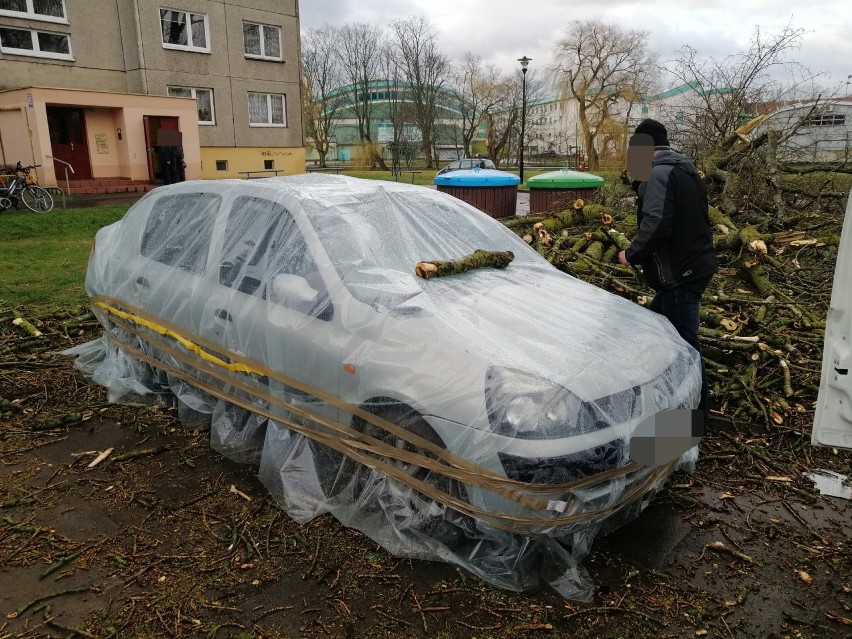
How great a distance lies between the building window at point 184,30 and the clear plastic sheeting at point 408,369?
21138 mm

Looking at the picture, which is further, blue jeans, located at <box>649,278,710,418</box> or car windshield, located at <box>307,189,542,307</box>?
blue jeans, located at <box>649,278,710,418</box>

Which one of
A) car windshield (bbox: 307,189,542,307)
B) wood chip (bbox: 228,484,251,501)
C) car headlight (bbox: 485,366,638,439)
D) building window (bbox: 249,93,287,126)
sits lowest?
wood chip (bbox: 228,484,251,501)

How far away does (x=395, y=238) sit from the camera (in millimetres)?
3547

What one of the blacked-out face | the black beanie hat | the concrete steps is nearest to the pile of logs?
the blacked-out face

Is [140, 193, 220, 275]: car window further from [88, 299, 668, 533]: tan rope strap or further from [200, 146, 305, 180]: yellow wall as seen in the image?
[200, 146, 305, 180]: yellow wall

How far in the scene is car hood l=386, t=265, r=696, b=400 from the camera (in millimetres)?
2705

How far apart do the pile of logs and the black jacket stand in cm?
126

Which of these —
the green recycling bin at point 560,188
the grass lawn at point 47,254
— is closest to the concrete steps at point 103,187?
the grass lawn at point 47,254

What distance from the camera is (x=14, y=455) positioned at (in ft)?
12.8

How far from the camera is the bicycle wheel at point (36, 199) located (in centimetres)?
1329

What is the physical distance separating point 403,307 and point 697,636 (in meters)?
1.90

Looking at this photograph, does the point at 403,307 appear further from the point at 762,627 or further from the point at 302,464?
the point at 762,627

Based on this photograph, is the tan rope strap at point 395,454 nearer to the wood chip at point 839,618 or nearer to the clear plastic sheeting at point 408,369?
the clear plastic sheeting at point 408,369

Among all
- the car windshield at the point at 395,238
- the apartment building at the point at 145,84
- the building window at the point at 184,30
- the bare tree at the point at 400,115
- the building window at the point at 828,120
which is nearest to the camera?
the car windshield at the point at 395,238
